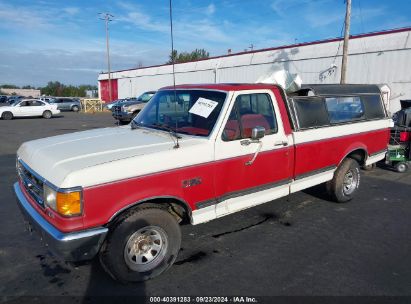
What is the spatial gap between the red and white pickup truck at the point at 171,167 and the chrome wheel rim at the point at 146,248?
0.01 meters

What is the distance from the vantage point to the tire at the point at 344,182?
17.8ft

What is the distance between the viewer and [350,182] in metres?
5.72

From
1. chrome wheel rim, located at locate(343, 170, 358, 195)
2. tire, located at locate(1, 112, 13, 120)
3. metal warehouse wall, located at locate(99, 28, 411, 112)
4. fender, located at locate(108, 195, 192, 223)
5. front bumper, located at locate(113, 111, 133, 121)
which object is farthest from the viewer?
tire, located at locate(1, 112, 13, 120)

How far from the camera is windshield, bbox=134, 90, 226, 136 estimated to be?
12.5 feet

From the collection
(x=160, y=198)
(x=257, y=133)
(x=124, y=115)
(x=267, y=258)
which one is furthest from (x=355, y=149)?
(x=124, y=115)

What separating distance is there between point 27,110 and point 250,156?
2519cm

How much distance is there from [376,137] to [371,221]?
179 cm

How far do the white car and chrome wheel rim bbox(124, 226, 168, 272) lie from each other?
2482cm

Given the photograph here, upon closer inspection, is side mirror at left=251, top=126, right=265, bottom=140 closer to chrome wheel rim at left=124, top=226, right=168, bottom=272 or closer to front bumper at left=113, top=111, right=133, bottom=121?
chrome wheel rim at left=124, top=226, right=168, bottom=272

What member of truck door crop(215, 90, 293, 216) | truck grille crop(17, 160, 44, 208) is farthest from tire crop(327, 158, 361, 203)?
truck grille crop(17, 160, 44, 208)

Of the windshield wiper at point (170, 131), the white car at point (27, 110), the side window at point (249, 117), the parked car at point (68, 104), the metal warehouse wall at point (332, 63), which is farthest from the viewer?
the parked car at point (68, 104)

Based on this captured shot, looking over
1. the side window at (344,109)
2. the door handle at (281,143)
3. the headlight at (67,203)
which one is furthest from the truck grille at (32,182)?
the side window at (344,109)

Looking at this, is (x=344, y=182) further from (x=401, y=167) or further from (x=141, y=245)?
(x=141, y=245)

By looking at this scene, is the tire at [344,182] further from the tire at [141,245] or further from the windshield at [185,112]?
the tire at [141,245]
